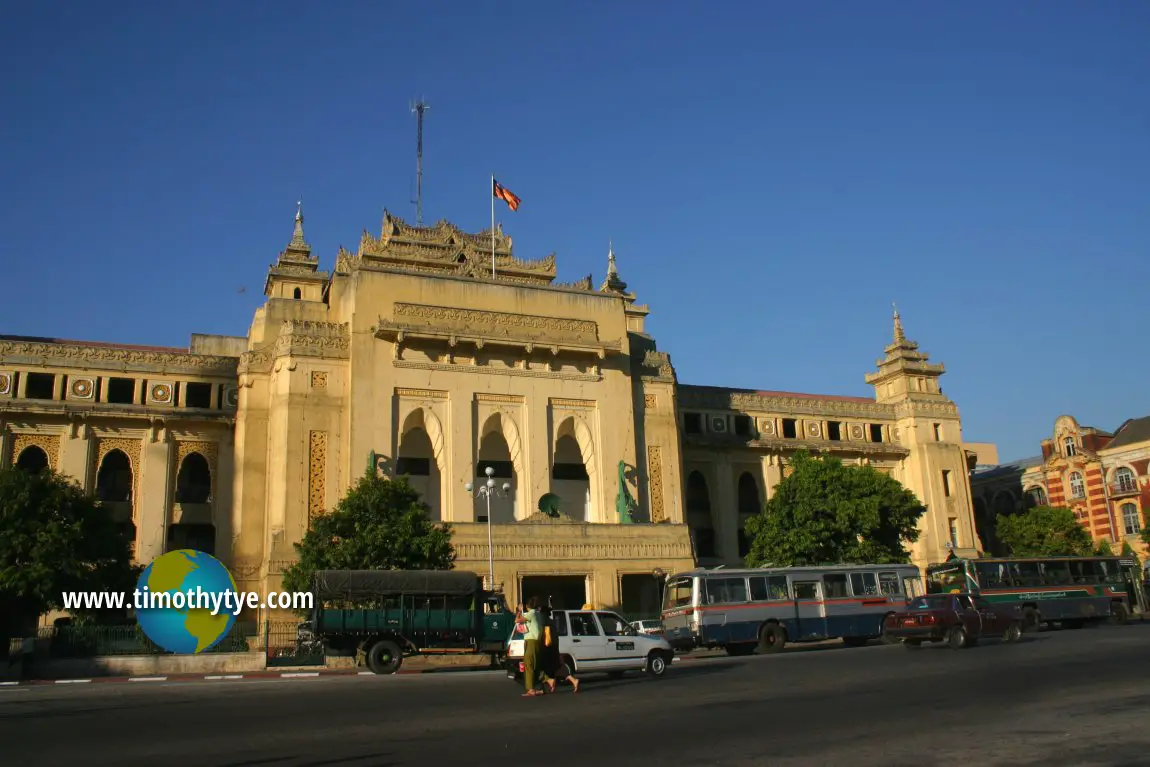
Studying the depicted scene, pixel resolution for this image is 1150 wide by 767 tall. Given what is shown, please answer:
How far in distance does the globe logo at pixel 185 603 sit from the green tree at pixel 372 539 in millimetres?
3125

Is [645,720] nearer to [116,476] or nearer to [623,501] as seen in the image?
[623,501]

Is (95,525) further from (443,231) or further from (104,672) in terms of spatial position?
(443,231)

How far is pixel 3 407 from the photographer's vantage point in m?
41.2

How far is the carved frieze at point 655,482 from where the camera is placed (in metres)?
44.7

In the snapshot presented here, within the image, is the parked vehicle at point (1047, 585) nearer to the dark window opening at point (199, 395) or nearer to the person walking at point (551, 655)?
the person walking at point (551, 655)

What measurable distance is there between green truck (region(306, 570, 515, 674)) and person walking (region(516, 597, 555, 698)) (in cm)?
935

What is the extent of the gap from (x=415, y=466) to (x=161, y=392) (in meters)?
11.6

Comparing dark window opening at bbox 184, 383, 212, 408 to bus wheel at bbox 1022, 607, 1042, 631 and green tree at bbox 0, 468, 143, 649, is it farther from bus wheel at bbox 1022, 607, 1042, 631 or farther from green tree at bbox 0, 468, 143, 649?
bus wheel at bbox 1022, 607, 1042, 631

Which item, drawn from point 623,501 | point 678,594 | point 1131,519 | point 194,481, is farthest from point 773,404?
point 194,481

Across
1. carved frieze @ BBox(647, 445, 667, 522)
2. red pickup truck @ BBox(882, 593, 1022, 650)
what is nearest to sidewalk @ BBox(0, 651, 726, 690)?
red pickup truck @ BBox(882, 593, 1022, 650)

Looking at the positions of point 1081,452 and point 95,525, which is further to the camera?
point 1081,452

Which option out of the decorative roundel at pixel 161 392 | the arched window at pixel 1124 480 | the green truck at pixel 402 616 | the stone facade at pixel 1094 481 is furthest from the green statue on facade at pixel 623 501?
the arched window at pixel 1124 480

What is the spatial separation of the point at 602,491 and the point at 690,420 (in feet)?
42.2

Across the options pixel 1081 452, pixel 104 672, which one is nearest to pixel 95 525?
pixel 104 672
